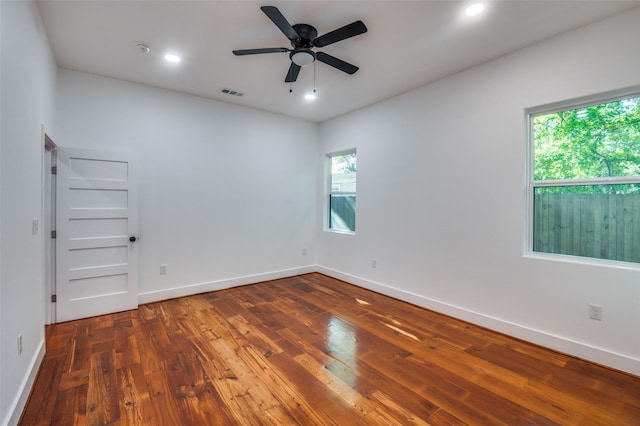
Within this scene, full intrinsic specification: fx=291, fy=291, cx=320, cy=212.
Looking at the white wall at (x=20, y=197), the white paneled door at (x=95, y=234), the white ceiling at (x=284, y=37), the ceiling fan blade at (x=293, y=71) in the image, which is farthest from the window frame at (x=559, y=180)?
the white paneled door at (x=95, y=234)

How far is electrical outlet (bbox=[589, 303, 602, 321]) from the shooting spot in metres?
2.47

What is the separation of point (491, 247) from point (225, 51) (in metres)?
3.48

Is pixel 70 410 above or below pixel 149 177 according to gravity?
below

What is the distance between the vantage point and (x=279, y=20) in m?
2.10

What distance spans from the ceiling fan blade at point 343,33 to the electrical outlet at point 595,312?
9.80 ft

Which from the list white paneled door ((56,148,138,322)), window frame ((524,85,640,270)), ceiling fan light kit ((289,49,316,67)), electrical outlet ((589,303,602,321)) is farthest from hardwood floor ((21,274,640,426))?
ceiling fan light kit ((289,49,316,67))

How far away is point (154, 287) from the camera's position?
12.9ft

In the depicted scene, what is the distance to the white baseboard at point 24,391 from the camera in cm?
169

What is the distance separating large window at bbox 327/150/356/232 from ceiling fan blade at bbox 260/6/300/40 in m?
2.84

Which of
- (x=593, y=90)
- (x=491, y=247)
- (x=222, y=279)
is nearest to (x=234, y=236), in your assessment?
(x=222, y=279)

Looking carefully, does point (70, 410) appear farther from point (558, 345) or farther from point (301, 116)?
point (301, 116)

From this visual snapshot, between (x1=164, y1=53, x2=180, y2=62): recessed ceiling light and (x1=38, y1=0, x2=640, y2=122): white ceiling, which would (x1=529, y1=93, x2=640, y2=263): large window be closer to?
(x1=38, y1=0, x2=640, y2=122): white ceiling

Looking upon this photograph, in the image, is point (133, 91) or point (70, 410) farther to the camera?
point (133, 91)

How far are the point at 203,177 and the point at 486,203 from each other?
3.75 metres
